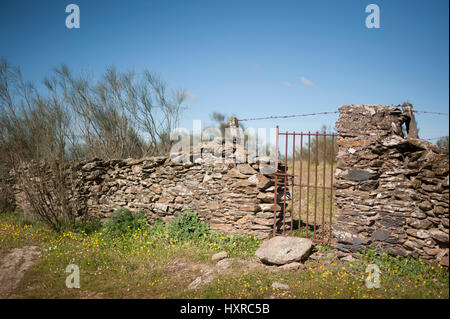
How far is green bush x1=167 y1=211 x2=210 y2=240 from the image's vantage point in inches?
255

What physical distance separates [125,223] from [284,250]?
4.49 m

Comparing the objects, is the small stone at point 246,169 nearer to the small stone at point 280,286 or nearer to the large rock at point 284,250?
the large rock at point 284,250

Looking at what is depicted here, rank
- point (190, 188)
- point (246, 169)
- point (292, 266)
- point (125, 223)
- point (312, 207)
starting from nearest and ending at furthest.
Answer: point (292, 266), point (246, 169), point (190, 188), point (125, 223), point (312, 207)

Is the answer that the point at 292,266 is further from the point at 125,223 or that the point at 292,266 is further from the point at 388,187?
the point at 125,223

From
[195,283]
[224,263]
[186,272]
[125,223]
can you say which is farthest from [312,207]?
[125,223]

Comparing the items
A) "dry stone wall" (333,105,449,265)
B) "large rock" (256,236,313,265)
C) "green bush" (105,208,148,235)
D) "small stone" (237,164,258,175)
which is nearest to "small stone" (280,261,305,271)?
"large rock" (256,236,313,265)

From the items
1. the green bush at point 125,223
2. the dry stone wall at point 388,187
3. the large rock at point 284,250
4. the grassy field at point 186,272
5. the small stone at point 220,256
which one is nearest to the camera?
the grassy field at point 186,272

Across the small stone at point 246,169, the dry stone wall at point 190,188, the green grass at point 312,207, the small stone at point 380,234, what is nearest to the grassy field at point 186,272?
the small stone at point 380,234

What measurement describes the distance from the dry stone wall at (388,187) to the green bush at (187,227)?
3100 mm

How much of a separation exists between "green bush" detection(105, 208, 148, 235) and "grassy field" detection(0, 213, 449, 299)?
0.22m

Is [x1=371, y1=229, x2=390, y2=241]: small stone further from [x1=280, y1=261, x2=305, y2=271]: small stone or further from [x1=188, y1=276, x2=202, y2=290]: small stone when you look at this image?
[x1=188, y1=276, x2=202, y2=290]: small stone

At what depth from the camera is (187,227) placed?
21.7 feet

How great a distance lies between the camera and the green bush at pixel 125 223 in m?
7.24
